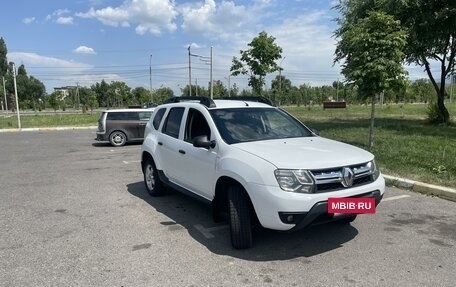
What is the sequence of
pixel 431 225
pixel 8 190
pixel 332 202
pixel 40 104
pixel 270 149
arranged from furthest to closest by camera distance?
pixel 40 104 → pixel 8 190 → pixel 431 225 → pixel 270 149 → pixel 332 202

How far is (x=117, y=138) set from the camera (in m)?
16.4

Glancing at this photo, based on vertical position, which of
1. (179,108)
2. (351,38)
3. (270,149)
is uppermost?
(351,38)

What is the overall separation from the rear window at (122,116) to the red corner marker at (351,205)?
1371cm

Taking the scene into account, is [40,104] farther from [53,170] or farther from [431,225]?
[431,225]

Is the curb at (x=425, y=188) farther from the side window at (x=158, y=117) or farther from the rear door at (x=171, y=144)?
the side window at (x=158, y=117)

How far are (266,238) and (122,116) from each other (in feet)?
42.7

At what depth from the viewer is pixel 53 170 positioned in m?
10.2

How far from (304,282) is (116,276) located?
1.86m

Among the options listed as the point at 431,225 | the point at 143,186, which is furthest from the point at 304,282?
the point at 143,186

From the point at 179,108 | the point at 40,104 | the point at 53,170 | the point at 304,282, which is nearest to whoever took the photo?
the point at 304,282

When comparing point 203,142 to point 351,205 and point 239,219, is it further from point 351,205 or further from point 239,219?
point 351,205

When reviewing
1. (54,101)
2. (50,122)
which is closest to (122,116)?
(50,122)

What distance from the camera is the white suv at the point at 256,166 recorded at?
4.05m

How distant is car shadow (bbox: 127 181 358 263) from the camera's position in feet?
14.6
